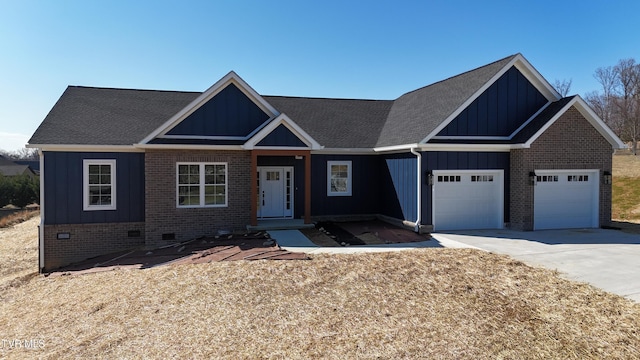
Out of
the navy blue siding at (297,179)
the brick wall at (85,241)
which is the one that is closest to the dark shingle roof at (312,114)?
the navy blue siding at (297,179)

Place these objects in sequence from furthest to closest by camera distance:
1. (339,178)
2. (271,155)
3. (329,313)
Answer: (339,178) → (271,155) → (329,313)

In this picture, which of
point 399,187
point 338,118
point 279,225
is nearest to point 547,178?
point 399,187

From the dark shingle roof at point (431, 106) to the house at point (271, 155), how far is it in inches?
3.7

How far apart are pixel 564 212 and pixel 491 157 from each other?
3475 mm

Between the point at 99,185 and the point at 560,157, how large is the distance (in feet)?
53.6

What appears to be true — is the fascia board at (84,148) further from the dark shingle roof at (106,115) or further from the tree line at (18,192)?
the tree line at (18,192)

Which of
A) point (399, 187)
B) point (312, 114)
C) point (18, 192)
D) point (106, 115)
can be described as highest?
point (312, 114)

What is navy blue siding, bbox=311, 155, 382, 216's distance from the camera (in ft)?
58.6

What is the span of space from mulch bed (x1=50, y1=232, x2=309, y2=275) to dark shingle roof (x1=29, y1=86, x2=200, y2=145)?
4059 mm

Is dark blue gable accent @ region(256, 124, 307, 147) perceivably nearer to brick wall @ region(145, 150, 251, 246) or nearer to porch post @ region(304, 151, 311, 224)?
porch post @ region(304, 151, 311, 224)

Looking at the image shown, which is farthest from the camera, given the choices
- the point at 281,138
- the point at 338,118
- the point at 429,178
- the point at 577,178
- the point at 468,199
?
the point at 338,118

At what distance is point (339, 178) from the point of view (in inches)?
719

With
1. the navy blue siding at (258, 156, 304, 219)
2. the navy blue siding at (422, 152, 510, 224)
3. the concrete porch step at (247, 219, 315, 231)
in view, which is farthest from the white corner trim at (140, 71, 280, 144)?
the navy blue siding at (422, 152, 510, 224)

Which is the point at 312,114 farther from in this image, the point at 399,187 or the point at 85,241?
the point at 85,241
